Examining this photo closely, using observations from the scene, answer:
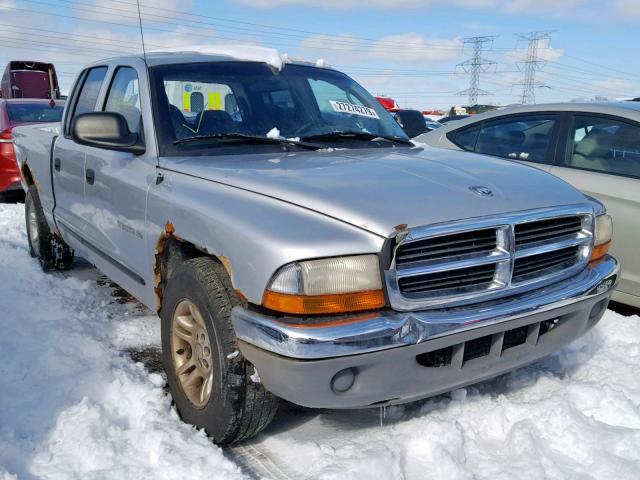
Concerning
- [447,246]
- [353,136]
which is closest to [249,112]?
[353,136]

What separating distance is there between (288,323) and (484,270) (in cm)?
84

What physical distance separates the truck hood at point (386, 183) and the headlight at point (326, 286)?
15 centimetres

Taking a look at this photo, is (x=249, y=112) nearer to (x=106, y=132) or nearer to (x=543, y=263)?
(x=106, y=132)

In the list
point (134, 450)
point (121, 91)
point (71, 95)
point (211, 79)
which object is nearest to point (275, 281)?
point (134, 450)

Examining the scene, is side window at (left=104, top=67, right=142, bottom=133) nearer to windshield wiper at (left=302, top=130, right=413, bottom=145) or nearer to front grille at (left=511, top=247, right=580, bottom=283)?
windshield wiper at (left=302, top=130, right=413, bottom=145)

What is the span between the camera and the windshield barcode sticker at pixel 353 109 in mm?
3784

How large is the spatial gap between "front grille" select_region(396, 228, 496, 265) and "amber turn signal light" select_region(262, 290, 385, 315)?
17 centimetres

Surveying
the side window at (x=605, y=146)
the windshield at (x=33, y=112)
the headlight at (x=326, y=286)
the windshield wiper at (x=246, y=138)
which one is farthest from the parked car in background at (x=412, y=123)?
the windshield at (x=33, y=112)

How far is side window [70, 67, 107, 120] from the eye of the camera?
4.36 metres

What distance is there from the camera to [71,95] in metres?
4.81

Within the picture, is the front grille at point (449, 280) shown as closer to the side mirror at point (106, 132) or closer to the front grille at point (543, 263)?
the front grille at point (543, 263)

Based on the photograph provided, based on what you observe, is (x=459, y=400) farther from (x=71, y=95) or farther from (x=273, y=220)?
(x=71, y=95)

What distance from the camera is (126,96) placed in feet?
12.4

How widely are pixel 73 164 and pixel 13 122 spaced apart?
5.15 m
